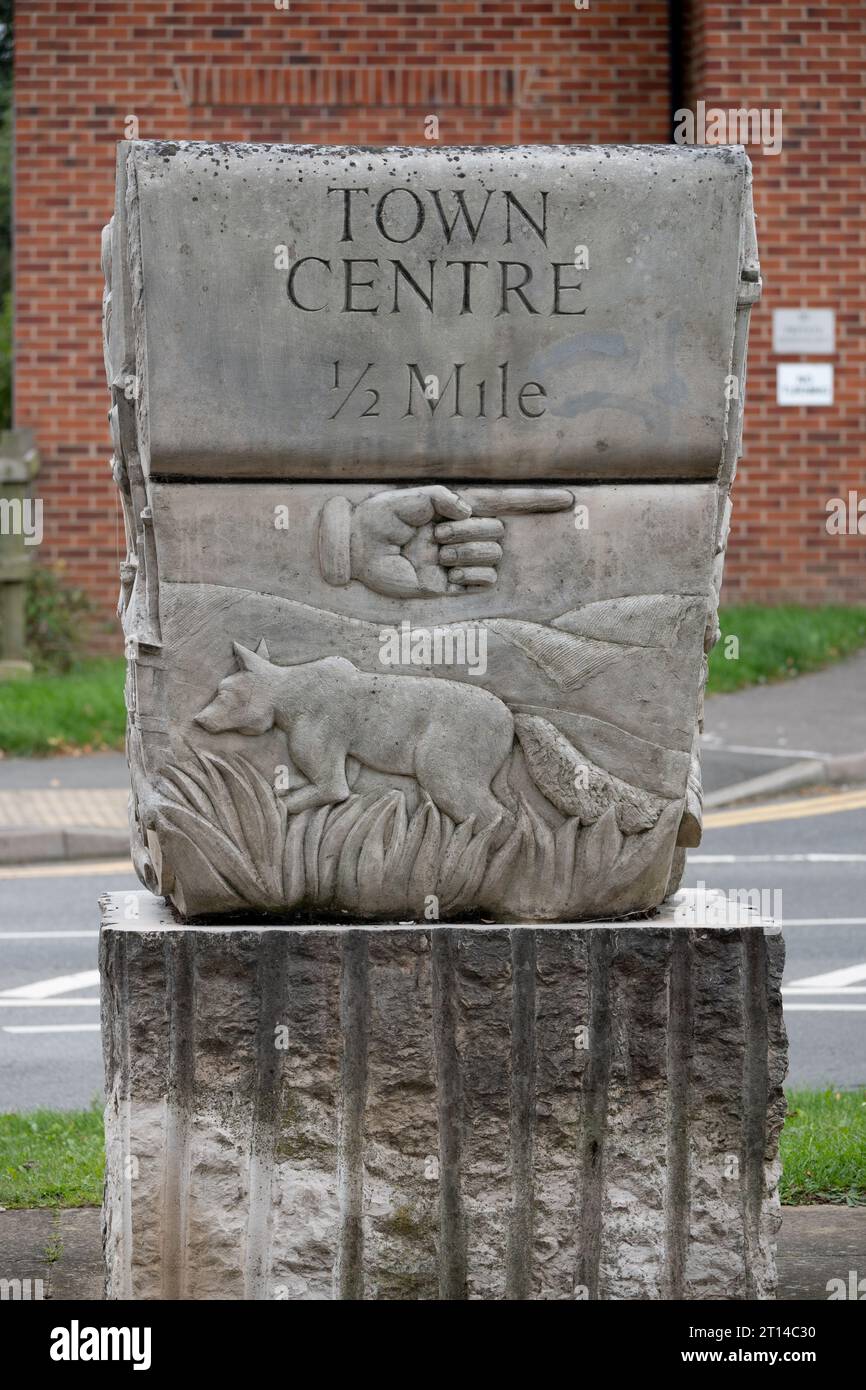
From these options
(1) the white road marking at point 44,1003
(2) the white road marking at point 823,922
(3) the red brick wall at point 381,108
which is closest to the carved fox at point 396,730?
(1) the white road marking at point 44,1003

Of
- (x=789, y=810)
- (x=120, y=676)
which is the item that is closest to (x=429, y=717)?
(x=789, y=810)

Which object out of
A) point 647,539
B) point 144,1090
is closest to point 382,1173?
point 144,1090

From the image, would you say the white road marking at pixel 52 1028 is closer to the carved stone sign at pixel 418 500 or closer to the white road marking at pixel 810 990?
the white road marking at pixel 810 990

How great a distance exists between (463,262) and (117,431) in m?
0.73

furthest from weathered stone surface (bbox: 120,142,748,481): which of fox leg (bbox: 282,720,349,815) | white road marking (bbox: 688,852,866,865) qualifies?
white road marking (bbox: 688,852,866,865)

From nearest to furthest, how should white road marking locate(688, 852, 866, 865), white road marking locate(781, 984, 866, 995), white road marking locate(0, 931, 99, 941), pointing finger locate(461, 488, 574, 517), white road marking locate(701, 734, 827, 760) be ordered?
pointing finger locate(461, 488, 574, 517)
white road marking locate(781, 984, 866, 995)
white road marking locate(0, 931, 99, 941)
white road marking locate(688, 852, 866, 865)
white road marking locate(701, 734, 827, 760)

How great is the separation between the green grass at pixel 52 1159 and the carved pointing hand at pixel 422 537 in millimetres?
1853

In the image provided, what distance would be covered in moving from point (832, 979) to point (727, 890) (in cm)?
88

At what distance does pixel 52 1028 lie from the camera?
6500 mm

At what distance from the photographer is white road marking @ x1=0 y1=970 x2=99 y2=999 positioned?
6855 mm

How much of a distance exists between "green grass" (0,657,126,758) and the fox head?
8090 mm

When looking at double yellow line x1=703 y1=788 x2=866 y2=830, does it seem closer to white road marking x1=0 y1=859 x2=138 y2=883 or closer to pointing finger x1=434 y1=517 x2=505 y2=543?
white road marking x1=0 y1=859 x2=138 y2=883
